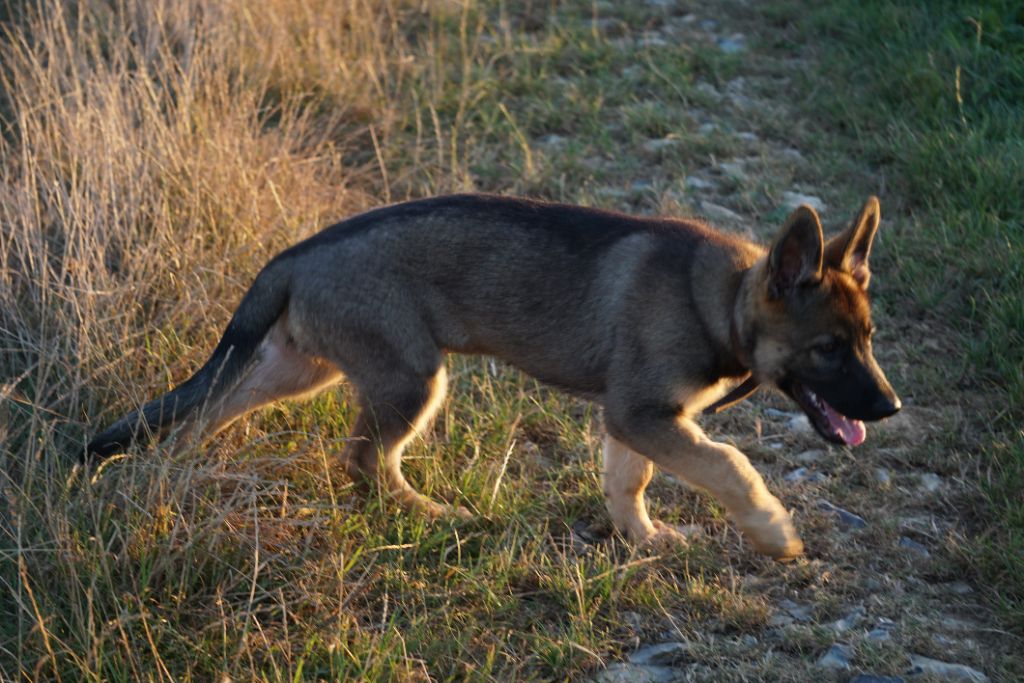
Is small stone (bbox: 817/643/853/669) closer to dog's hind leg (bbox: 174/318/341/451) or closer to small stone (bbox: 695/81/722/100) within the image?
dog's hind leg (bbox: 174/318/341/451)

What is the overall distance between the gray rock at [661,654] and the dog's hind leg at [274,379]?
5.52ft

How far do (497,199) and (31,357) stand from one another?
2071 mm

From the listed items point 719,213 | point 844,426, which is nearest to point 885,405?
point 844,426

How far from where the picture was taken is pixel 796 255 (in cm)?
439

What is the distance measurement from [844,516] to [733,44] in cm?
543

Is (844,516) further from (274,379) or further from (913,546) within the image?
(274,379)

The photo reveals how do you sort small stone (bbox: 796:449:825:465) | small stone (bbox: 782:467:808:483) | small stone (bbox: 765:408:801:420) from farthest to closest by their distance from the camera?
small stone (bbox: 765:408:801:420) < small stone (bbox: 796:449:825:465) < small stone (bbox: 782:467:808:483)

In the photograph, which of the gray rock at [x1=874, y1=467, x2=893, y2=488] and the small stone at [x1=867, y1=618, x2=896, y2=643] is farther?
the gray rock at [x1=874, y1=467, x2=893, y2=488]

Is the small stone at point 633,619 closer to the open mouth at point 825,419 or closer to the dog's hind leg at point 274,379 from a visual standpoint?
the open mouth at point 825,419

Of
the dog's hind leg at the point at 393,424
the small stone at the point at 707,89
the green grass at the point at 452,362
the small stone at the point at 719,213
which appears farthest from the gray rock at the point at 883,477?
the small stone at the point at 707,89

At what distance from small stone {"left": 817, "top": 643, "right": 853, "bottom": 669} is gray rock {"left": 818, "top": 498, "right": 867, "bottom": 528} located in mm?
898

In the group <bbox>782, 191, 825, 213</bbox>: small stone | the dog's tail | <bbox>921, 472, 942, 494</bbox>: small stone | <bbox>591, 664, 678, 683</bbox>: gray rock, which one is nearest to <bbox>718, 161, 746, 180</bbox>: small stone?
<bbox>782, 191, 825, 213</bbox>: small stone

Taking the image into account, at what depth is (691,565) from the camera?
4.56m

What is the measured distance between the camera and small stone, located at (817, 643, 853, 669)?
3916 mm
